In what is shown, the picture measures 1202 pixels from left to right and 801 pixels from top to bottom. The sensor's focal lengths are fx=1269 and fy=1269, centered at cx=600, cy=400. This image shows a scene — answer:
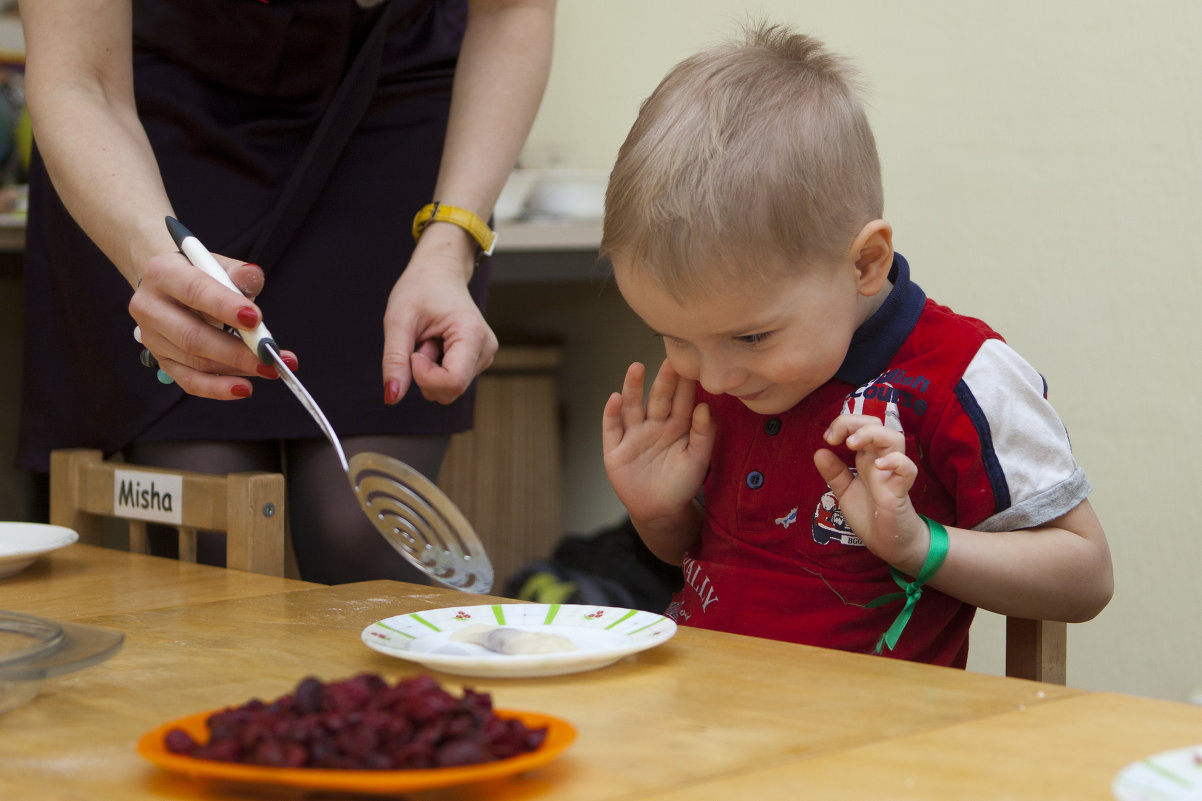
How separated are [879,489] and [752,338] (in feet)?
0.56

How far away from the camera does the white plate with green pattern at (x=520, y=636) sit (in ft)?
2.23

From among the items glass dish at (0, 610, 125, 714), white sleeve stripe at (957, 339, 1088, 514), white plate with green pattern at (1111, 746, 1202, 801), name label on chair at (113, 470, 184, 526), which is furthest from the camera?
name label on chair at (113, 470, 184, 526)

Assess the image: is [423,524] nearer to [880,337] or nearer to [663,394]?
[663,394]

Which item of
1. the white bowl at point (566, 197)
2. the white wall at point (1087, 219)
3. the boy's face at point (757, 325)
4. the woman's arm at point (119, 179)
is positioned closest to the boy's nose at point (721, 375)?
the boy's face at point (757, 325)

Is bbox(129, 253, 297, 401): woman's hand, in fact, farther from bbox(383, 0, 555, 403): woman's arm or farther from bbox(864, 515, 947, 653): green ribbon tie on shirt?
bbox(864, 515, 947, 653): green ribbon tie on shirt

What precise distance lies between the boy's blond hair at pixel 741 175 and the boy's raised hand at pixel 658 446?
0.16 m

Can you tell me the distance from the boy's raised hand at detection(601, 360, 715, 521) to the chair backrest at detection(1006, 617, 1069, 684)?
0.29 m

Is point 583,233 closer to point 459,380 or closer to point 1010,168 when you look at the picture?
point 1010,168

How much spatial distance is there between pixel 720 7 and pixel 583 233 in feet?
1.87

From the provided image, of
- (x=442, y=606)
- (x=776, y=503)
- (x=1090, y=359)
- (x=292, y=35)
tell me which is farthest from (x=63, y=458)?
(x=1090, y=359)

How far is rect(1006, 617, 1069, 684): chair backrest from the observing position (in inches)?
36.9

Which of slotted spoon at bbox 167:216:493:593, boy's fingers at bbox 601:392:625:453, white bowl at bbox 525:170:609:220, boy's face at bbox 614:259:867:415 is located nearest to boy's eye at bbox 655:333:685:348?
boy's face at bbox 614:259:867:415

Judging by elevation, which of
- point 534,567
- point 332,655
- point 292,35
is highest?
point 292,35

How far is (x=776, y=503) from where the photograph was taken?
1070mm
